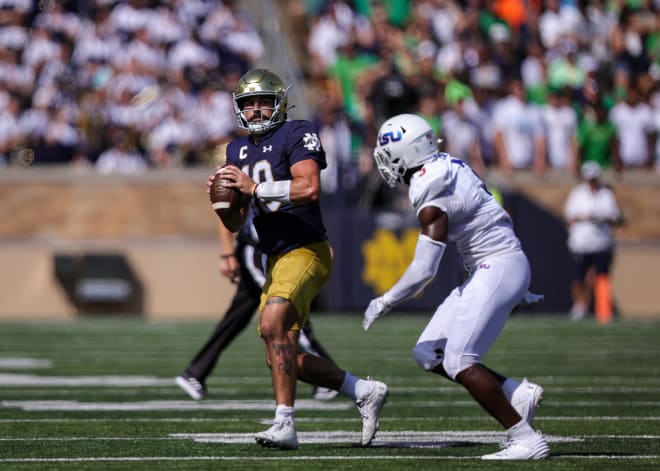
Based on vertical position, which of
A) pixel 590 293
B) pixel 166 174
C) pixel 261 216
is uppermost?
pixel 261 216

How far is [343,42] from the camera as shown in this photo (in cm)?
1886

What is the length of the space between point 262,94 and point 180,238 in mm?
11225

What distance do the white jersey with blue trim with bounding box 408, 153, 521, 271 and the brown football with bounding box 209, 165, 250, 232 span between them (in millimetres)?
825

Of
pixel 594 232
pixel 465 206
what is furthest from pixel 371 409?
pixel 594 232

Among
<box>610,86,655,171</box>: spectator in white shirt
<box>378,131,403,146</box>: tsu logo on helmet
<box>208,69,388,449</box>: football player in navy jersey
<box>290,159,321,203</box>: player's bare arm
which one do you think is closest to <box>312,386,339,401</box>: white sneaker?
<box>208,69,388,449</box>: football player in navy jersey

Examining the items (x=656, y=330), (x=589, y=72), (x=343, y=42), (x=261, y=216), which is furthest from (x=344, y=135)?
(x=261, y=216)

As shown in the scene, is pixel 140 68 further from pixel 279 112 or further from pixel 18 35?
pixel 279 112

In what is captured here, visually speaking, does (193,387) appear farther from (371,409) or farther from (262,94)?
(262,94)

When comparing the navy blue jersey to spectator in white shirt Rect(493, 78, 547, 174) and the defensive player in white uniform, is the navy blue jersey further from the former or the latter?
spectator in white shirt Rect(493, 78, 547, 174)

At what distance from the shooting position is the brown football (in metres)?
6.66

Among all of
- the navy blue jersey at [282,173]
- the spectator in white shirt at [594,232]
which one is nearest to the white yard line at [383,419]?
the navy blue jersey at [282,173]

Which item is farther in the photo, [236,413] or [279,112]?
[236,413]

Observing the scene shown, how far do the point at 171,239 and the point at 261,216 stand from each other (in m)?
11.3

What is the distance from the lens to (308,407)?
862cm
